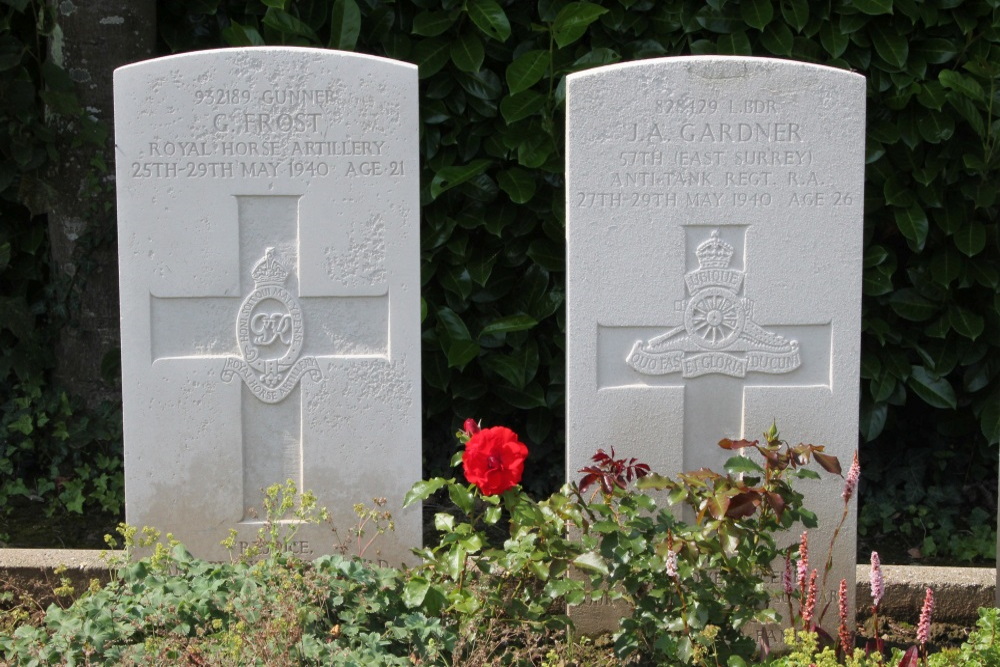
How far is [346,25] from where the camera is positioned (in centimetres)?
425

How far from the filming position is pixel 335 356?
3463 millimetres

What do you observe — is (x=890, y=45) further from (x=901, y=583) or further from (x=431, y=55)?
(x=901, y=583)

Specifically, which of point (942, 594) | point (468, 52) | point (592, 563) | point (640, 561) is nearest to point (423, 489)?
point (592, 563)

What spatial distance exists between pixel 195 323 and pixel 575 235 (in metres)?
1.07

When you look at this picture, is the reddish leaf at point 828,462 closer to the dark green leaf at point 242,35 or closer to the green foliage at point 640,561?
the green foliage at point 640,561

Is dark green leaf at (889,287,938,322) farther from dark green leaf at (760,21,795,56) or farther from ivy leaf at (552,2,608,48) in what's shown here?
ivy leaf at (552,2,608,48)

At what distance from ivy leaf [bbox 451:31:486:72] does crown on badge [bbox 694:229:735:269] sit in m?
1.30

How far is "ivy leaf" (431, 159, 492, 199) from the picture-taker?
4.28 metres

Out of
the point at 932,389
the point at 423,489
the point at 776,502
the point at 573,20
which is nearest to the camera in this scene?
the point at 776,502

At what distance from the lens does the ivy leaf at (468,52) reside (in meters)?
4.28

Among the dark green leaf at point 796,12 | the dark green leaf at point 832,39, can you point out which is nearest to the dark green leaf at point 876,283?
the dark green leaf at point 832,39

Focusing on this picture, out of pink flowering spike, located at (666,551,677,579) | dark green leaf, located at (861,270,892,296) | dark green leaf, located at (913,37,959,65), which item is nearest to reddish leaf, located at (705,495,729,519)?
pink flowering spike, located at (666,551,677,579)

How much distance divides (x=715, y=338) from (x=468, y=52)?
1.51 metres

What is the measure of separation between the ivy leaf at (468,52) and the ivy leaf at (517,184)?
37 centimetres
